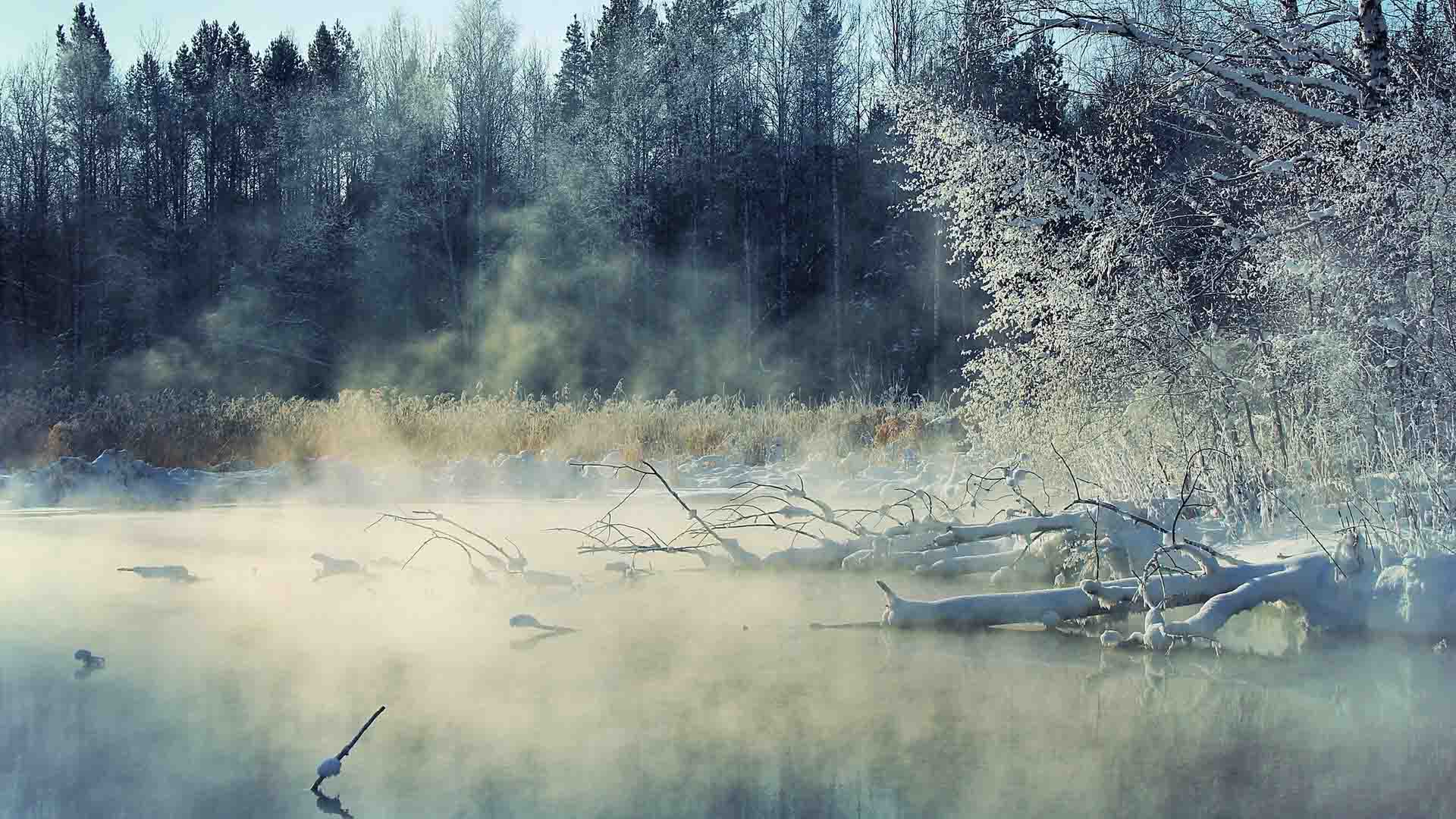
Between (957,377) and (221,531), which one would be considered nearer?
(221,531)

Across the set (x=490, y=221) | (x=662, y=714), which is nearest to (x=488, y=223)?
(x=490, y=221)

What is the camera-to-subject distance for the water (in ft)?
9.21

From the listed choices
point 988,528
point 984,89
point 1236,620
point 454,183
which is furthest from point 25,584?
point 454,183

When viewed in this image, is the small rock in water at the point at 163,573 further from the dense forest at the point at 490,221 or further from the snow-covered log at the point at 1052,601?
the dense forest at the point at 490,221

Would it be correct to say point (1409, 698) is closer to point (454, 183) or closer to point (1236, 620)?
point (1236, 620)

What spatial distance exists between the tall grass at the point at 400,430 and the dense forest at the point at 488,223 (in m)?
12.1

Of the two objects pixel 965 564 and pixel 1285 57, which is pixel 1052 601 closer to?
pixel 965 564

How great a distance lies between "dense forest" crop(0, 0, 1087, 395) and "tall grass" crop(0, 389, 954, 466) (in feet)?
39.9

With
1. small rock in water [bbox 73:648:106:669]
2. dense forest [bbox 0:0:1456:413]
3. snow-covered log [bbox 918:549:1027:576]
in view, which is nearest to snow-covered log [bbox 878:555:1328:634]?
snow-covered log [bbox 918:549:1027:576]

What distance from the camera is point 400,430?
39.6 feet

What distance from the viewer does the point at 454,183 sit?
29.6 metres

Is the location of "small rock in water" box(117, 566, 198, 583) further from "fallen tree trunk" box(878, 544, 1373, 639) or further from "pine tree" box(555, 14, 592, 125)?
"pine tree" box(555, 14, 592, 125)

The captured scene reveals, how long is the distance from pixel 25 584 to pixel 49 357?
1089 inches

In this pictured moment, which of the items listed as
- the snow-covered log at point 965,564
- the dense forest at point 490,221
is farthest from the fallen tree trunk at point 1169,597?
the dense forest at point 490,221
